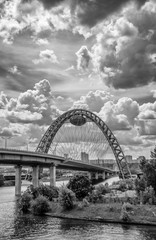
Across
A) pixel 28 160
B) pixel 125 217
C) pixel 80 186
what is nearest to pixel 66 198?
pixel 80 186

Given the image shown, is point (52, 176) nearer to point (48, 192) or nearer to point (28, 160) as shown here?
point (28, 160)

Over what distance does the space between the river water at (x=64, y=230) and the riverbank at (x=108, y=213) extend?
2503 mm

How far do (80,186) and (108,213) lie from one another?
19.1 metres

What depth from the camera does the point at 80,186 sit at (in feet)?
270

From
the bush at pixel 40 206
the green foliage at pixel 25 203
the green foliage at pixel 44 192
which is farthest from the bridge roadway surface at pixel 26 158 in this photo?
the bush at pixel 40 206

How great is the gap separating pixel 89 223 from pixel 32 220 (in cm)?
1241

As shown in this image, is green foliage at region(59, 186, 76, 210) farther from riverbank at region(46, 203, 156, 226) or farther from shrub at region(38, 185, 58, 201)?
shrub at region(38, 185, 58, 201)

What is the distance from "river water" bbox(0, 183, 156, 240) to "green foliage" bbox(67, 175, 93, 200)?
56.2 ft

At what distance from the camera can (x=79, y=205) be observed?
69438mm

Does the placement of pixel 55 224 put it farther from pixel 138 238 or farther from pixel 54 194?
pixel 54 194

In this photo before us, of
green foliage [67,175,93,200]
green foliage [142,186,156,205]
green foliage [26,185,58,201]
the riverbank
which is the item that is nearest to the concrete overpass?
green foliage [26,185,58,201]

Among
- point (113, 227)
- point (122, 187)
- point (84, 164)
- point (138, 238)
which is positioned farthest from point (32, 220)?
point (84, 164)

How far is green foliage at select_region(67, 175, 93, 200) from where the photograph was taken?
267ft

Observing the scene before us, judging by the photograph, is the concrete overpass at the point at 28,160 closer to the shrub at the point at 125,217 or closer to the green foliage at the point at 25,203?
the green foliage at the point at 25,203
